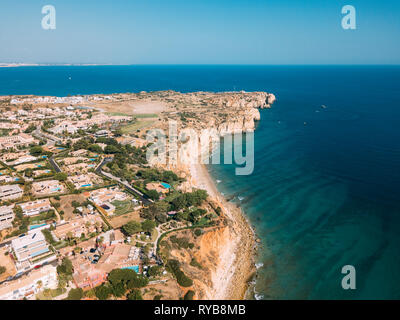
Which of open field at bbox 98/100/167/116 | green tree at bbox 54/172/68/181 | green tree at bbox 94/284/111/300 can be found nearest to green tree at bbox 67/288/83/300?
green tree at bbox 94/284/111/300

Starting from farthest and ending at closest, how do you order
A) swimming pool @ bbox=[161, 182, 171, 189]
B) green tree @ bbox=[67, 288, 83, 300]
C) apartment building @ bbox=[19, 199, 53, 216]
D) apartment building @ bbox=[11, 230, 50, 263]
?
swimming pool @ bbox=[161, 182, 171, 189] < apartment building @ bbox=[19, 199, 53, 216] < apartment building @ bbox=[11, 230, 50, 263] < green tree @ bbox=[67, 288, 83, 300]

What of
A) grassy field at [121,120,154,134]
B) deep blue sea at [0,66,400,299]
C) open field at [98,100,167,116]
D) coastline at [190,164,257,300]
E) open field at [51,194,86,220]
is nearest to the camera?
coastline at [190,164,257,300]

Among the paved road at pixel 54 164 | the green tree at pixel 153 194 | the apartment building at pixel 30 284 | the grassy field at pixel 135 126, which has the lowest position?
the apartment building at pixel 30 284

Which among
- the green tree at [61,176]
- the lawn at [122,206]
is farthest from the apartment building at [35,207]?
the lawn at [122,206]

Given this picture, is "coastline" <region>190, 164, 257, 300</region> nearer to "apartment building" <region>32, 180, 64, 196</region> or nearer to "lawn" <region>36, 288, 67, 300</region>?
"lawn" <region>36, 288, 67, 300</region>

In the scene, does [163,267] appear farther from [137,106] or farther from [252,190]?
[137,106]

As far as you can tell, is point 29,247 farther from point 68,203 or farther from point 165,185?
point 165,185

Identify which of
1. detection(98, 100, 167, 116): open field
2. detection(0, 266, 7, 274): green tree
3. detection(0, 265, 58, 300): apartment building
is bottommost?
detection(0, 265, 58, 300): apartment building

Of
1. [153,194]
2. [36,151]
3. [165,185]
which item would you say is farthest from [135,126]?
[153,194]

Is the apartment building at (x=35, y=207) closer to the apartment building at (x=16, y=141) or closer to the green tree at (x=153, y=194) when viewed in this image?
the green tree at (x=153, y=194)
